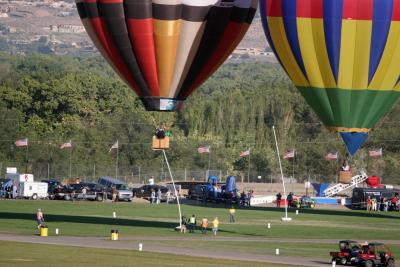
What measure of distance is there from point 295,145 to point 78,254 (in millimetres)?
94144

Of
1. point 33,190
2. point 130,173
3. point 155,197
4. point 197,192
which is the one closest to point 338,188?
point 197,192

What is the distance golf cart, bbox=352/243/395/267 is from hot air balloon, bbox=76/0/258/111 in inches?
484

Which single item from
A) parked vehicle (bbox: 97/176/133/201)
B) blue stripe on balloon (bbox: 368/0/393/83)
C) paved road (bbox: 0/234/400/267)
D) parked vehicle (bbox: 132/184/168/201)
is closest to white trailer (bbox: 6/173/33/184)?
parked vehicle (bbox: 97/176/133/201)

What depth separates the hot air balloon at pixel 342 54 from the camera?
2307 inches

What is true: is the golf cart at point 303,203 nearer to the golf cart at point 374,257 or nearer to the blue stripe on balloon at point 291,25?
the blue stripe on balloon at point 291,25

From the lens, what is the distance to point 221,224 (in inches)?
2896

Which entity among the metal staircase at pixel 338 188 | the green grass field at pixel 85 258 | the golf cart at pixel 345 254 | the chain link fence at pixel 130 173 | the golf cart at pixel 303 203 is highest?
the chain link fence at pixel 130 173

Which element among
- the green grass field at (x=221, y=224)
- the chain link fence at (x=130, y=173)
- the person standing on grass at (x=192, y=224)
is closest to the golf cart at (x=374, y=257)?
the green grass field at (x=221, y=224)

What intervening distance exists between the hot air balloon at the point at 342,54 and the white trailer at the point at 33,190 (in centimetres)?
3853

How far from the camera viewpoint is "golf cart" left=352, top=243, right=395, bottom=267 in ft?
173

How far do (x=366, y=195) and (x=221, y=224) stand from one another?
27.9 meters

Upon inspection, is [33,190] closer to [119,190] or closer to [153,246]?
[119,190]

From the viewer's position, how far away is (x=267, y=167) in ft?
472

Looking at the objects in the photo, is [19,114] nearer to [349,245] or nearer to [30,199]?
[30,199]
